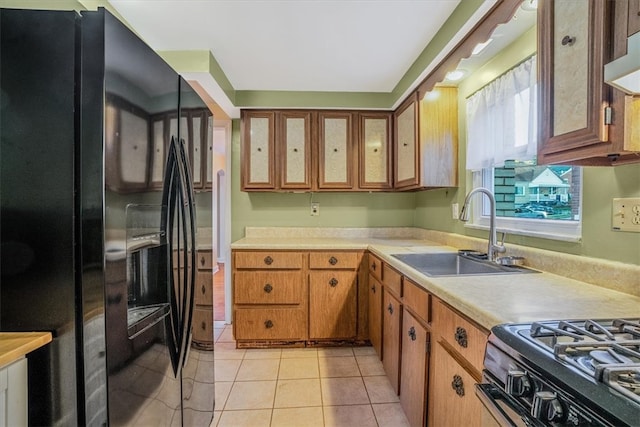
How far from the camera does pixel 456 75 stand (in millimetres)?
2256

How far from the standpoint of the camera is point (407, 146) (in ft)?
8.63

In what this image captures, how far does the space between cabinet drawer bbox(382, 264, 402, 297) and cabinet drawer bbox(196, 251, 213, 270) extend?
1061 millimetres

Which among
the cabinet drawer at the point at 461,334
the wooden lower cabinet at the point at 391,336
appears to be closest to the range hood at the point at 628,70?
the cabinet drawer at the point at 461,334

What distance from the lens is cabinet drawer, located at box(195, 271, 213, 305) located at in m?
1.45

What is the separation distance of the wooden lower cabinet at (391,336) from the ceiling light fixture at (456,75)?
159 centimetres

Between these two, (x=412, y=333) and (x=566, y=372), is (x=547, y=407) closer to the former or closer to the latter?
(x=566, y=372)

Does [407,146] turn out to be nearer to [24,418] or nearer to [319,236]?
[319,236]

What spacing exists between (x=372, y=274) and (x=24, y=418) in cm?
203

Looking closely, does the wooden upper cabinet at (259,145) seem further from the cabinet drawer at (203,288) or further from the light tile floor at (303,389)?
the light tile floor at (303,389)

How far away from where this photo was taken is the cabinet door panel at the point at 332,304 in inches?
102

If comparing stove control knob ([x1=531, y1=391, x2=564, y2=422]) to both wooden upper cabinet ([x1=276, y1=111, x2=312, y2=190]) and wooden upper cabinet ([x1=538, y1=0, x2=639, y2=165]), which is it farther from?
wooden upper cabinet ([x1=276, y1=111, x2=312, y2=190])

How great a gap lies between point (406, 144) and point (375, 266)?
1.07m

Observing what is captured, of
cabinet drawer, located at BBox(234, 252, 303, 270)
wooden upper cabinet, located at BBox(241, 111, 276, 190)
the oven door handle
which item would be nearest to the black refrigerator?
the oven door handle

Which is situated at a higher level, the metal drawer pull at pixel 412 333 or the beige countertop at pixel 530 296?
the beige countertop at pixel 530 296
